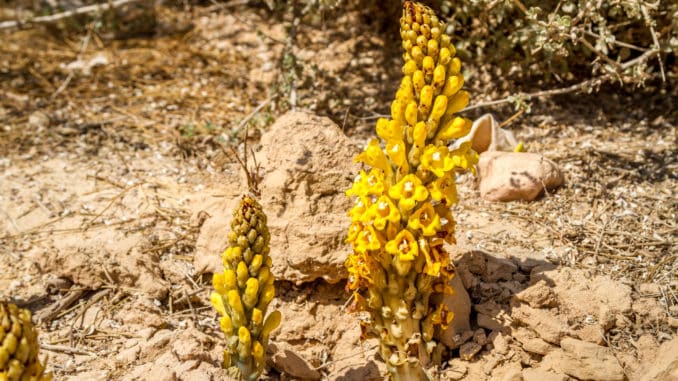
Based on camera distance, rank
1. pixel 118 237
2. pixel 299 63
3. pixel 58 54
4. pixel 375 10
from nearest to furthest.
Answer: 1. pixel 118 237
2. pixel 299 63
3. pixel 375 10
4. pixel 58 54

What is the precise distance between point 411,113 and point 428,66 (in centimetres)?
20

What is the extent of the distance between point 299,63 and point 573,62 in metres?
2.33

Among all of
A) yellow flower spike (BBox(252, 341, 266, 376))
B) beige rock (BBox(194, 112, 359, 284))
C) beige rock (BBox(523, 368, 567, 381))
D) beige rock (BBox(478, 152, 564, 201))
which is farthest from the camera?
beige rock (BBox(478, 152, 564, 201))

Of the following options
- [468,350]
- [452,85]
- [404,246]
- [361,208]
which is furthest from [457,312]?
[452,85]

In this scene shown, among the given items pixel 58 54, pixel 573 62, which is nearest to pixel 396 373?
pixel 573 62

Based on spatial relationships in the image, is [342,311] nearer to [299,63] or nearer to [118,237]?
[118,237]

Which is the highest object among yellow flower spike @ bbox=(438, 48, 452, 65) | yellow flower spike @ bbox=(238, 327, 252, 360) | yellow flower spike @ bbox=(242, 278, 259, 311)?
yellow flower spike @ bbox=(438, 48, 452, 65)

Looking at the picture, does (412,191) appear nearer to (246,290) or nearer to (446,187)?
(446,187)

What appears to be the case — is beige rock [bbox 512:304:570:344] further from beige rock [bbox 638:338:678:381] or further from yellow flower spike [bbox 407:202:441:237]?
yellow flower spike [bbox 407:202:441:237]

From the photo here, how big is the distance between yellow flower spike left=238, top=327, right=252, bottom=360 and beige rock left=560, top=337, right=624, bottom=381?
152cm

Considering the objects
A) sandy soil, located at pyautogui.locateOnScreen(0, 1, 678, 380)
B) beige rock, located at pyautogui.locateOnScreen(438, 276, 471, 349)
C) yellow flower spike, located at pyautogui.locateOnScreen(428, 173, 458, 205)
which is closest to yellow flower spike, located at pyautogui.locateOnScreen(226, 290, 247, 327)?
sandy soil, located at pyautogui.locateOnScreen(0, 1, 678, 380)

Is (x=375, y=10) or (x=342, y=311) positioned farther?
(x=375, y=10)

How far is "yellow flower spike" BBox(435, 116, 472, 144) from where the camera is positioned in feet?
9.07

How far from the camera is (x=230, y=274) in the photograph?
9.30 ft
